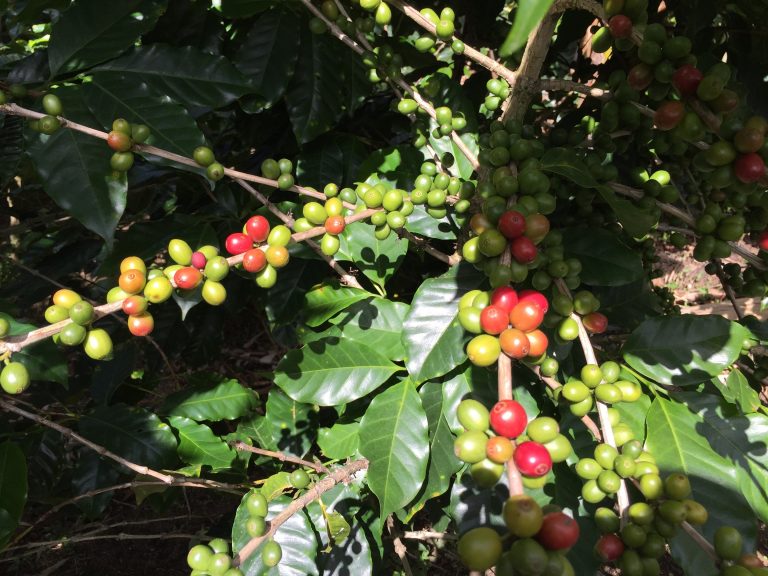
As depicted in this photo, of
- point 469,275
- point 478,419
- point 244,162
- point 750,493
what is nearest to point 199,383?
point 244,162

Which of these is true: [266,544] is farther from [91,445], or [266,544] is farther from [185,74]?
[185,74]

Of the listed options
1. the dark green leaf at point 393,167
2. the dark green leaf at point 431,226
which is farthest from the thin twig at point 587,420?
the dark green leaf at point 393,167

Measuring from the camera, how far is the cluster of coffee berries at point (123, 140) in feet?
3.56

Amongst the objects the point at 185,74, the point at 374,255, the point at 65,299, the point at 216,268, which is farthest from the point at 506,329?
the point at 185,74

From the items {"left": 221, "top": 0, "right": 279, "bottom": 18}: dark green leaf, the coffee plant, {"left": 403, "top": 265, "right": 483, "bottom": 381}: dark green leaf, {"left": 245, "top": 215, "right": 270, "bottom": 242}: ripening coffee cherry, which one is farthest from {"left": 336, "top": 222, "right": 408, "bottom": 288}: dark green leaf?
{"left": 221, "top": 0, "right": 279, "bottom": 18}: dark green leaf

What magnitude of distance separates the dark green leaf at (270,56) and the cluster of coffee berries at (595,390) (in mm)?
1252

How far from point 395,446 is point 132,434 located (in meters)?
1.02

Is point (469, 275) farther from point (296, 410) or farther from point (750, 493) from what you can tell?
point (296, 410)

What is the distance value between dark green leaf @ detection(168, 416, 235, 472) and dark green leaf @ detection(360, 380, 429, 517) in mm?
784

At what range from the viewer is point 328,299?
1.66m

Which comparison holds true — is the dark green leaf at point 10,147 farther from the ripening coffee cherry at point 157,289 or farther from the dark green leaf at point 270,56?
the ripening coffee cherry at point 157,289

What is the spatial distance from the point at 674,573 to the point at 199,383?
2.68 m

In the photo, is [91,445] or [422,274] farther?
[422,274]

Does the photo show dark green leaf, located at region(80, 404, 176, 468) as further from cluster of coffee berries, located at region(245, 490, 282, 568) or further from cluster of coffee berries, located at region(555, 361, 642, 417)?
cluster of coffee berries, located at region(555, 361, 642, 417)
